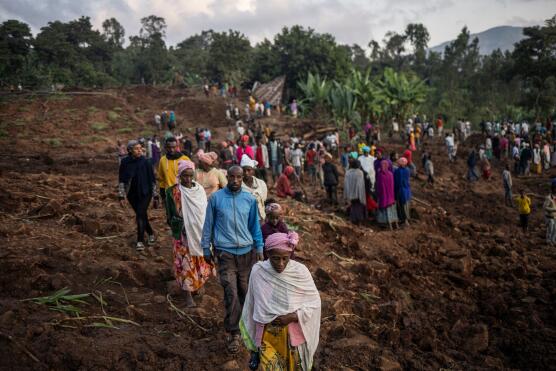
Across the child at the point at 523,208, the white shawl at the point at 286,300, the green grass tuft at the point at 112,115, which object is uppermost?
the green grass tuft at the point at 112,115

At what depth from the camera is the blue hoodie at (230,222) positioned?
4203mm

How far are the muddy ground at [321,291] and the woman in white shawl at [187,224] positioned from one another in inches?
13.9

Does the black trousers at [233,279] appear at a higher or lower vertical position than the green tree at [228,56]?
lower

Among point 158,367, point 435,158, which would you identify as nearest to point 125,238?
point 158,367

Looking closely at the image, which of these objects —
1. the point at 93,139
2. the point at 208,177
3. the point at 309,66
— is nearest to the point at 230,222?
the point at 208,177

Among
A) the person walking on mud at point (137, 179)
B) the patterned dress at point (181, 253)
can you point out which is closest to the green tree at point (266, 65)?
the person walking on mud at point (137, 179)

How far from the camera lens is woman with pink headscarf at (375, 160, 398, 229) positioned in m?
9.89

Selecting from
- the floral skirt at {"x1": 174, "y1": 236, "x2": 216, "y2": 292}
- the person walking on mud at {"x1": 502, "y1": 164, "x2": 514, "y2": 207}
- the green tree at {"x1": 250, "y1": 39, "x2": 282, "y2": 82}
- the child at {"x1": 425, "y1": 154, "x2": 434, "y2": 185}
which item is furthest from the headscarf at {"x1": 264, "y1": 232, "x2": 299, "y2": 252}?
the green tree at {"x1": 250, "y1": 39, "x2": 282, "y2": 82}

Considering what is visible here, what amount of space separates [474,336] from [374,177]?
5473mm

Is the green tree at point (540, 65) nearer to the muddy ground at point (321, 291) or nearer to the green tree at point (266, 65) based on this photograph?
the green tree at point (266, 65)

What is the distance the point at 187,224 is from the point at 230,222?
779mm

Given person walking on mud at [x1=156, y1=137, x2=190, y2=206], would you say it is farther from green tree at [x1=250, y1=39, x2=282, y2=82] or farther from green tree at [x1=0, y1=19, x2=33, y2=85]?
green tree at [x1=250, y1=39, x2=282, y2=82]

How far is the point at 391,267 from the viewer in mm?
7754

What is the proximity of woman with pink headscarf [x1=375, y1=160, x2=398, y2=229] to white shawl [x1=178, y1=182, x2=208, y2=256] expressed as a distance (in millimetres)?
5914
